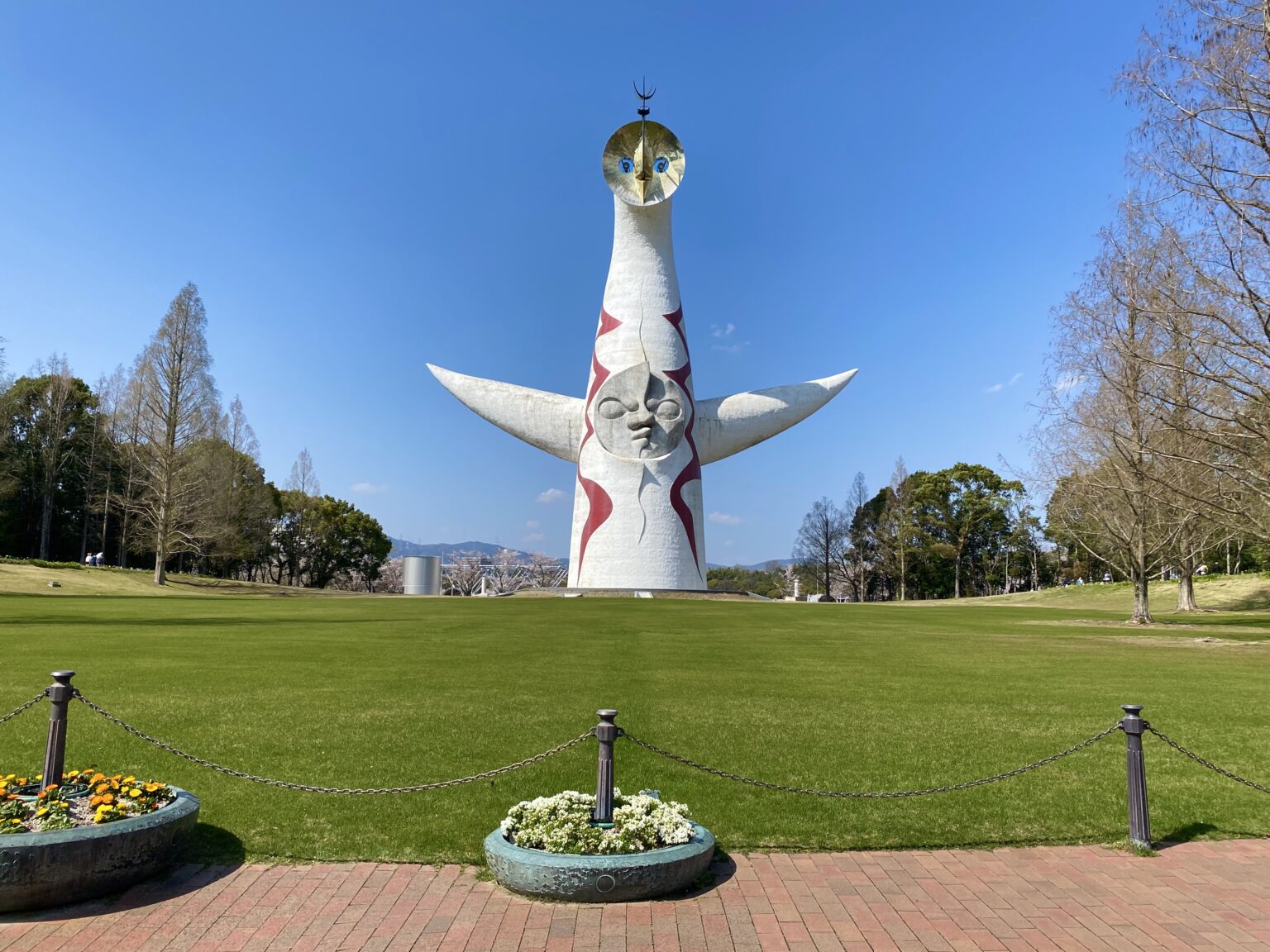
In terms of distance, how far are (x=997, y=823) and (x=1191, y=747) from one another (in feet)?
11.3

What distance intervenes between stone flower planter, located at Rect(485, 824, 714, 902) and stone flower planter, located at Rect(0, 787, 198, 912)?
2021 mm

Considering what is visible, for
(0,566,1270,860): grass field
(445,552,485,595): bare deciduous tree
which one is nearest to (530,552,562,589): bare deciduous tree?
(445,552,485,595): bare deciduous tree

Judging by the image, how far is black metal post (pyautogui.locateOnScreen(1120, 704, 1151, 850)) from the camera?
565cm

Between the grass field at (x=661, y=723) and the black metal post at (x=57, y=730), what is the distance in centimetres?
100

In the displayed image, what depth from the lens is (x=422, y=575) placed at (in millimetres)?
51625

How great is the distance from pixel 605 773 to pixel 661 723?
3.73 m

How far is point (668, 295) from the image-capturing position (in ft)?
122

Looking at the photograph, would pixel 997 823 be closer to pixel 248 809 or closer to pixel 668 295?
pixel 248 809

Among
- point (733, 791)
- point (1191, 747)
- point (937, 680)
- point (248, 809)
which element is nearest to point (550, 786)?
point (733, 791)

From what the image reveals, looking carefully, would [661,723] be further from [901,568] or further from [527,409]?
[901,568]

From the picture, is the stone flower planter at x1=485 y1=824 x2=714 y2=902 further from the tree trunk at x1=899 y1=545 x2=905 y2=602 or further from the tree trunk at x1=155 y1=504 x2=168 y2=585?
the tree trunk at x1=899 y1=545 x2=905 y2=602

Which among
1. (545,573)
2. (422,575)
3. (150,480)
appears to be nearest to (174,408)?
(150,480)

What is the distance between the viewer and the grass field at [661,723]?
6.00 meters

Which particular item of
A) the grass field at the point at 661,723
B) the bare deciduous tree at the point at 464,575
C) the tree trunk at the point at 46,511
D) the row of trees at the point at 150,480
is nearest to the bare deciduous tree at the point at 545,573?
the bare deciduous tree at the point at 464,575
